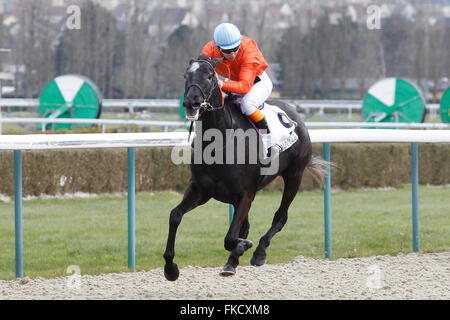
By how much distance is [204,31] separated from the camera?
31359mm

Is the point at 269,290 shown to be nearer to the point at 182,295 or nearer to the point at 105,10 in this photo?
the point at 182,295

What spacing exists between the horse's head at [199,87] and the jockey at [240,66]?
135 millimetres

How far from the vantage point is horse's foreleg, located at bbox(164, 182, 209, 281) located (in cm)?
430

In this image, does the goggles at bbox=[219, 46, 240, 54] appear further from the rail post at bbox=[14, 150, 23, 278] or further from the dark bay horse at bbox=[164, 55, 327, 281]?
the rail post at bbox=[14, 150, 23, 278]

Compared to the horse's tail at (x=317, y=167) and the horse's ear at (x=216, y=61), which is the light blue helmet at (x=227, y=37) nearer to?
the horse's ear at (x=216, y=61)

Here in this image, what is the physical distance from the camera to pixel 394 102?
542 inches

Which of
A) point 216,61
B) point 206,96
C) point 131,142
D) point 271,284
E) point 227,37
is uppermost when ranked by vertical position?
point 227,37

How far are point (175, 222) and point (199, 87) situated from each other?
746 mm

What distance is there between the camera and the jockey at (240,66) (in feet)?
14.3

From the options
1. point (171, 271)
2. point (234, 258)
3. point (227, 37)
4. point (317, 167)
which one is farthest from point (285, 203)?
point (227, 37)

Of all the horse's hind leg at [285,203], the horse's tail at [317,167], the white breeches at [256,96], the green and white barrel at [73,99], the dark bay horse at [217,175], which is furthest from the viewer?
the green and white barrel at [73,99]

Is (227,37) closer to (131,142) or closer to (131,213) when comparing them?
(131,142)

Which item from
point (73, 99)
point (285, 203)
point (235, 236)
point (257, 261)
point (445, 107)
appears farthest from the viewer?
point (73, 99)

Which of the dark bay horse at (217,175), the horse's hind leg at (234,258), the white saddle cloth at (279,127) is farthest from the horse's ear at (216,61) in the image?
the horse's hind leg at (234,258)
